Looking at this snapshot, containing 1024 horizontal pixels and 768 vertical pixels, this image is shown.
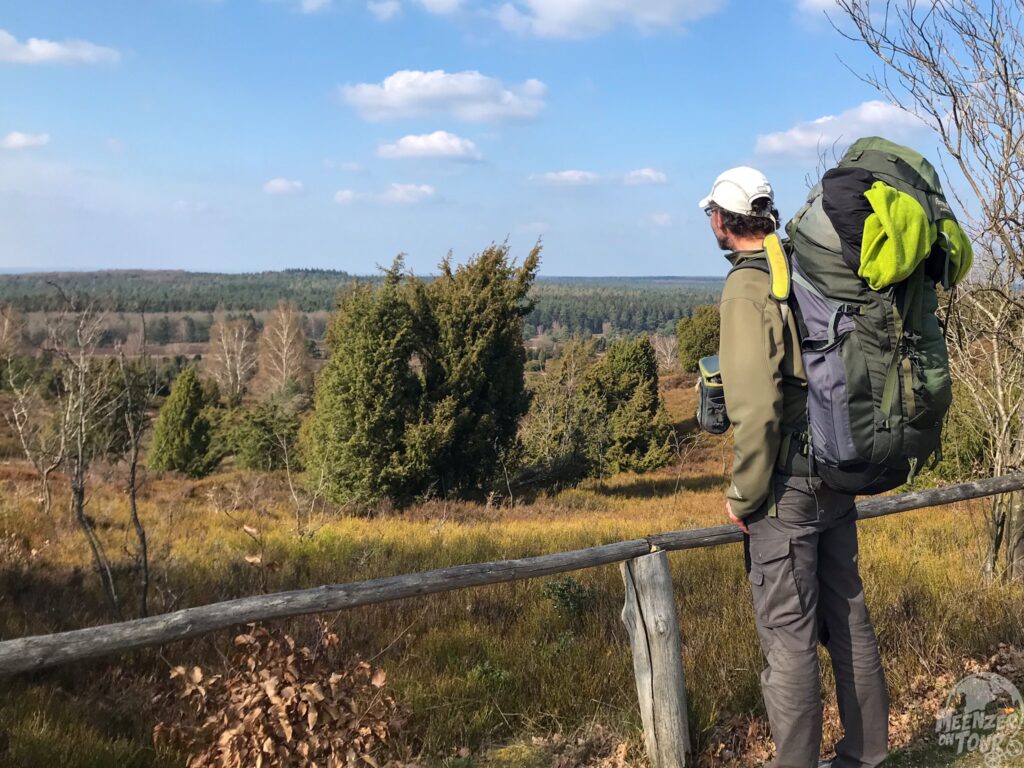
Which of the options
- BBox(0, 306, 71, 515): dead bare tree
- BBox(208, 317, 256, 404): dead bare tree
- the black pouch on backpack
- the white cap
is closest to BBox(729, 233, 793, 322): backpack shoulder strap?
the white cap

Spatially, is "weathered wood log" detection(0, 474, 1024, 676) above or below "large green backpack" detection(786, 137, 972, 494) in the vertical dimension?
below

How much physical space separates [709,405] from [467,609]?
3.16 metres

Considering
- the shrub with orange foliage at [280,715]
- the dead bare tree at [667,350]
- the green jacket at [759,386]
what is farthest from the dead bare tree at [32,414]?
the dead bare tree at [667,350]

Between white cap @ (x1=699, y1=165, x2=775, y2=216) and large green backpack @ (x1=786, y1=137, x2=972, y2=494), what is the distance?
0.62 ft

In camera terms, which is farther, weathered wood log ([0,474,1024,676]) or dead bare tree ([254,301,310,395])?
dead bare tree ([254,301,310,395])

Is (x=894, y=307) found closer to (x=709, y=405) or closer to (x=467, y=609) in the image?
(x=709, y=405)

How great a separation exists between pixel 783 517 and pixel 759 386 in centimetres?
50

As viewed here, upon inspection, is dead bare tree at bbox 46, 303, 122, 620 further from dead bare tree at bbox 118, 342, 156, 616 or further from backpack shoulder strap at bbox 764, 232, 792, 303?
backpack shoulder strap at bbox 764, 232, 792, 303

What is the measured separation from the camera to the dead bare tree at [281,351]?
51.1 m

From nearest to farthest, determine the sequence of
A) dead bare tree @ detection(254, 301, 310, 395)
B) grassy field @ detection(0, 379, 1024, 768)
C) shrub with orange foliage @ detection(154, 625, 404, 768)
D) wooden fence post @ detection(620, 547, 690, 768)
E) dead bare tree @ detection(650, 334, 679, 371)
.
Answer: shrub with orange foliage @ detection(154, 625, 404, 768)
wooden fence post @ detection(620, 547, 690, 768)
grassy field @ detection(0, 379, 1024, 768)
dead bare tree @ detection(254, 301, 310, 395)
dead bare tree @ detection(650, 334, 679, 371)

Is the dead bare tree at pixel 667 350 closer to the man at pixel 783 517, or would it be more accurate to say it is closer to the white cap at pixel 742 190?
the man at pixel 783 517

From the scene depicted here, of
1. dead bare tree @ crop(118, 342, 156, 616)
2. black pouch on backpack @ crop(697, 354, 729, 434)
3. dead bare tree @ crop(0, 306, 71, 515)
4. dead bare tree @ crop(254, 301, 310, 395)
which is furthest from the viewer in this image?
dead bare tree @ crop(254, 301, 310, 395)

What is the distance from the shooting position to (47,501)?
11227mm

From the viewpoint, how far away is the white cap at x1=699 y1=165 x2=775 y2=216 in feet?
8.43
